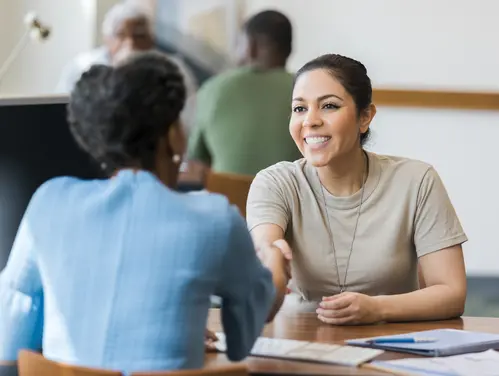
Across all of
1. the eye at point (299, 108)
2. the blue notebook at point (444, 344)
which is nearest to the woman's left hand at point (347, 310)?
the blue notebook at point (444, 344)

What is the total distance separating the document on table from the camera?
193 centimetres

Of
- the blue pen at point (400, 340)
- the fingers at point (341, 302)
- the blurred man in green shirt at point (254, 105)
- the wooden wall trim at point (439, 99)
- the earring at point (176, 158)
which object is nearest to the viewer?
the earring at point (176, 158)

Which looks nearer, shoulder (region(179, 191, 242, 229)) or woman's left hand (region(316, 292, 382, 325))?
shoulder (region(179, 191, 242, 229))

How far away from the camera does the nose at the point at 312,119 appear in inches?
104

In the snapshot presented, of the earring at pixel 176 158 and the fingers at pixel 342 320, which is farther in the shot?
the fingers at pixel 342 320

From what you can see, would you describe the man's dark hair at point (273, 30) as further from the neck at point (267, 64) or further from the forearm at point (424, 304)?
the forearm at point (424, 304)

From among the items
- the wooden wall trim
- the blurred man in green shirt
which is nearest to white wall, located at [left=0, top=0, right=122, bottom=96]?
the wooden wall trim

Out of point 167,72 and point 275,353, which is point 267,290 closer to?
point 275,353

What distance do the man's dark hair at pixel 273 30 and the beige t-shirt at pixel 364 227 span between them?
5.80 feet

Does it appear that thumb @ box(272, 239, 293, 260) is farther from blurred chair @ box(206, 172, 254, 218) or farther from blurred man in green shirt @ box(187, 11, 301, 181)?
blurred man in green shirt @ box(187, 11, 301, 181)

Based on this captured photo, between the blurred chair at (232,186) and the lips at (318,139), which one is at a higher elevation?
the lips at (318,139)

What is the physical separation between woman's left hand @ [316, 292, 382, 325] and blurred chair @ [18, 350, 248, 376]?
0.73m

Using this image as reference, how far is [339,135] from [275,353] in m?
0.79

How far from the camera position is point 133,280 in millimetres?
1747
